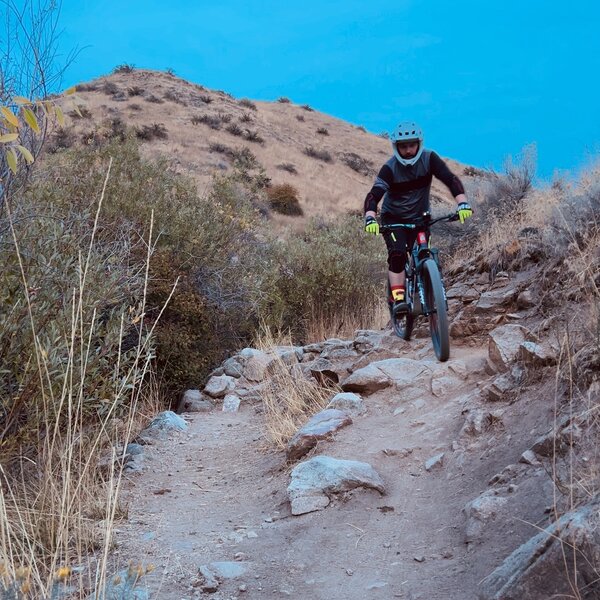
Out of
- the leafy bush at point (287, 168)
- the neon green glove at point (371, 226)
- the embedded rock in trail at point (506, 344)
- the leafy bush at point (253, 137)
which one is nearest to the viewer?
the embedded rock in trail at point (506, 344)

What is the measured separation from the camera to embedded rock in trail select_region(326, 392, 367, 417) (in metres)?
5.85

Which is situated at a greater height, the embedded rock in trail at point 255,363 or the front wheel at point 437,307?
the front wheel at point 437,307

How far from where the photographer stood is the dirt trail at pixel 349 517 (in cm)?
343

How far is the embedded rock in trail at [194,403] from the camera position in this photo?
7891mm

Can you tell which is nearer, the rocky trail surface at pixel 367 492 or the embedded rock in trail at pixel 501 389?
the rocky trail surface at pixel 367 492

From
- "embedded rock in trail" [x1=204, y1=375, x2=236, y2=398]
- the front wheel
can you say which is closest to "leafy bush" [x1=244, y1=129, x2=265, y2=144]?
"embedded rock in trail" [x1=204, y1=375, x2=236, y2=398]

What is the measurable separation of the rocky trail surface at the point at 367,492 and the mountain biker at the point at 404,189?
93 centimetres

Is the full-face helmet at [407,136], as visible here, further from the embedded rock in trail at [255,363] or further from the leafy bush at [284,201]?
the leafy bush at [284,201]

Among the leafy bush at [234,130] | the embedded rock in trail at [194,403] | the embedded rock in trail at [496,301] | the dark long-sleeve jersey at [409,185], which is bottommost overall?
the embedded rock in trail at [194,403]

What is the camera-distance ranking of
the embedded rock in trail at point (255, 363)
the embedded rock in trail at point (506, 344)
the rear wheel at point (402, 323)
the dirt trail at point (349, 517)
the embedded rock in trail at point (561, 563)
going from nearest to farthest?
1. the embedded rock in trail at point (561, 563)
2. the dirt trail at point (349, 517)
3. the embedded rock in trail at point (506, 344)
4. the rear wheel at point (402, 323)
5. the embedded rock in trail at point (255, 363)

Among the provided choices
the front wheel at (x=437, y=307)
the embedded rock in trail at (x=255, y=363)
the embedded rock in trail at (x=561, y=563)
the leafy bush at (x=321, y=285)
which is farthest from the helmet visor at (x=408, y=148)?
the leafy bush at (x=321, y=285)

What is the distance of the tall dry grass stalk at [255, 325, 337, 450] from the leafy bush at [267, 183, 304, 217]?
20917 mm

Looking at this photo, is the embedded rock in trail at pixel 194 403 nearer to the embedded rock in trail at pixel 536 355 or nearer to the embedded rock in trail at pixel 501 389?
the embedded rock in trail at pixel 501 389

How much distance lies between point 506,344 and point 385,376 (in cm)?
122
